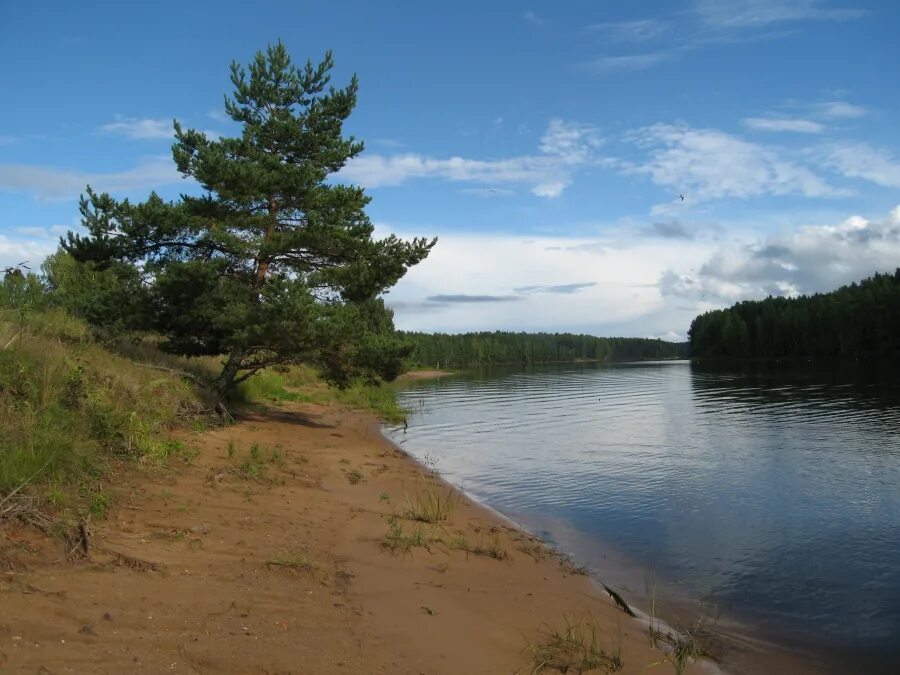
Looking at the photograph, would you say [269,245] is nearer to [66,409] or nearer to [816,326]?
[66,409]

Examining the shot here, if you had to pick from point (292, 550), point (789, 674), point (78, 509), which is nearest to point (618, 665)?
point (789, 674)

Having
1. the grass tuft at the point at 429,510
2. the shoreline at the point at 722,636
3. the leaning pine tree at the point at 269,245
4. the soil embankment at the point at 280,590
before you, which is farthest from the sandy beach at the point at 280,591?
the leaning pine tree at the point at 269,245

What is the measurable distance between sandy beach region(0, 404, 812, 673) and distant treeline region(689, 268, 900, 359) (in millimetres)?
102818

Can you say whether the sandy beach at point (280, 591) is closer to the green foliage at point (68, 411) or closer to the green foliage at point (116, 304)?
the green foliage at point (68, 411)

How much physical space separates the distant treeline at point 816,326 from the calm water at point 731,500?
Answer: 252 ft

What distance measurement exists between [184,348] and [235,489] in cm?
939

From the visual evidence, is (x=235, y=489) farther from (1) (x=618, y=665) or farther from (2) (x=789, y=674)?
(2) (x=789, y=674)

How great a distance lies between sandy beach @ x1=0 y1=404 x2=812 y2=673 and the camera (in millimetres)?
4379

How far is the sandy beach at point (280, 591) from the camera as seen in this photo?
438cm

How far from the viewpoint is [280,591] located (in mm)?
5812

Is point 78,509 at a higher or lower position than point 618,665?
higher

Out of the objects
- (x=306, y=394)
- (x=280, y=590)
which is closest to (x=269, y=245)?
(x=280, y=590)

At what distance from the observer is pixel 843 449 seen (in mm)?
18734

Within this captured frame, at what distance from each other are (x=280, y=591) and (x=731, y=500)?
35.6 feet
